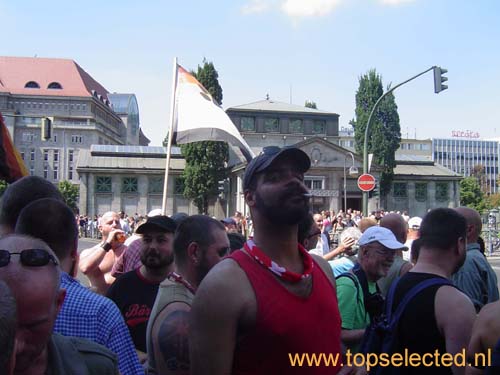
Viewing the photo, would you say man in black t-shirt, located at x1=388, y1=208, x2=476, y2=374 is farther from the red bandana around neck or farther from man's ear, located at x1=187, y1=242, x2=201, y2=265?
man's ear, located at x1=187, y1=242, x2=201, y2=265

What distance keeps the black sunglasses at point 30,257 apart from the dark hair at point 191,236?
1.73 m

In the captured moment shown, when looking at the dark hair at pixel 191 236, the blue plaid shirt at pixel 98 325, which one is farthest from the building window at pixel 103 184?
the blue plaid shirt at pixel 98 325

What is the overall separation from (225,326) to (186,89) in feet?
32.0

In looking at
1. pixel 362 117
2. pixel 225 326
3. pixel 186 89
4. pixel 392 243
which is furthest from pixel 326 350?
pixel 362 117

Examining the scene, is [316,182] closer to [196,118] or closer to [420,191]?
[420,191]

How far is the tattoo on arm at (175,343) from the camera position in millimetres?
2951

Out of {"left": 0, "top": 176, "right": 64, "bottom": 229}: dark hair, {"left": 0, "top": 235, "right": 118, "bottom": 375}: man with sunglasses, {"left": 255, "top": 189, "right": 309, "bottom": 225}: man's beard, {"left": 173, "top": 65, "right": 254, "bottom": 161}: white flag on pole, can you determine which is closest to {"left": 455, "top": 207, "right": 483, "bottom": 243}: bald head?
{"left": 255, "top": 189, "right": 309, "bottom": 225}: man's beard

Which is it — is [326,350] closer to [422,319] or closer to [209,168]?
[422,319]

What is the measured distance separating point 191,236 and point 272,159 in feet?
3.85

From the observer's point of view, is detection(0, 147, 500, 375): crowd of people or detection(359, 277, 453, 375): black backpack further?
detection(359, 277, 453, 375): black backpack

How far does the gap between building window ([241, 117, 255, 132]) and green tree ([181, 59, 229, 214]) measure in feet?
25.7

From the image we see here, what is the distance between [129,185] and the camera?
54.5 m

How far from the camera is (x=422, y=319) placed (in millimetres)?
3318

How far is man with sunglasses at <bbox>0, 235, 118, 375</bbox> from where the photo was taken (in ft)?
6.06
